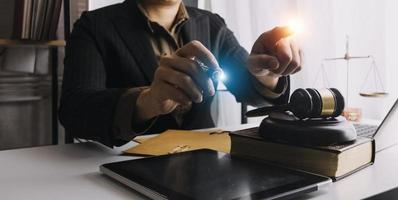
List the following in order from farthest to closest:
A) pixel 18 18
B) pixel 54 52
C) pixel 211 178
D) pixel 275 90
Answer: pixel 54 52 → pixel 18 18 → pixel 275 90 → pixel 211 178

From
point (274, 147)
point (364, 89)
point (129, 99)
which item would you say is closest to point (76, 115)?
point (129, 99)

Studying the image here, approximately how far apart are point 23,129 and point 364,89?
4.83 feet

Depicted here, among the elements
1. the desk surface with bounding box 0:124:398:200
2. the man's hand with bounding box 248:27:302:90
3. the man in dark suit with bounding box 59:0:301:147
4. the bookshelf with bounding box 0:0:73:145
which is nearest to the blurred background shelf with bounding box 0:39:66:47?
the bookshelf with bounding box 0:0:73:145

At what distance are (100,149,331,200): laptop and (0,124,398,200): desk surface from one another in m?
0.02

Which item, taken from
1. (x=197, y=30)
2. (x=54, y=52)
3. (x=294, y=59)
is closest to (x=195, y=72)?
(x=294, y=59)

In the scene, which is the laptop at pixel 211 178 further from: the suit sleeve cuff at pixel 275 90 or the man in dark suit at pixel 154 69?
the suit sleeve cuff at pixel 275 90

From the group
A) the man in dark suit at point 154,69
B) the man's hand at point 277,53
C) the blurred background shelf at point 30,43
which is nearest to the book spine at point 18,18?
the blurred background shelf at point 30,43

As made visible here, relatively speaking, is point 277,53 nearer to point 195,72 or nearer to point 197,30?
point 195,72

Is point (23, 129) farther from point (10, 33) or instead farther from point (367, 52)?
point (367, 52)

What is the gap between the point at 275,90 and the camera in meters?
1.01

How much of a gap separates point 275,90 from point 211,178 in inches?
21.5

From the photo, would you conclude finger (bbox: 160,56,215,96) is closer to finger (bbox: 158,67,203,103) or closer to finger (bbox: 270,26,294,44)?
finger (bbox: 158,67,203,103)

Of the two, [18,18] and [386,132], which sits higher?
[18,18]

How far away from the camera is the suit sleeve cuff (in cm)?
98
